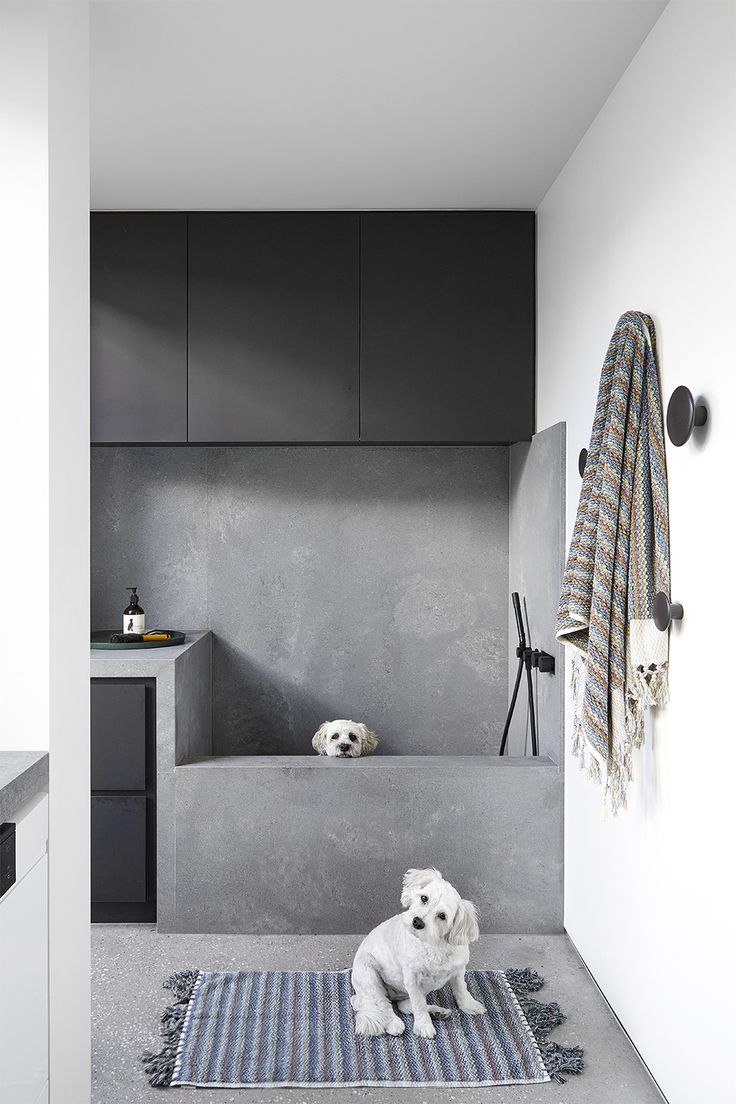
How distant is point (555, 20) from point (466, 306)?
141 centimetres

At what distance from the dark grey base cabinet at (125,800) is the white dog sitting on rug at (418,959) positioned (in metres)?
0.99

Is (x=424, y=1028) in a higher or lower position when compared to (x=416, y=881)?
lower

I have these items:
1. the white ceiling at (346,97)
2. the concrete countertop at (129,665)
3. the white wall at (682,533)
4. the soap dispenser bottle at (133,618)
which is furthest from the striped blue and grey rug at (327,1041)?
the white ceiling at (346,97)

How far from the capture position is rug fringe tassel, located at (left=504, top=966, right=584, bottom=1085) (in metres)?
2.39

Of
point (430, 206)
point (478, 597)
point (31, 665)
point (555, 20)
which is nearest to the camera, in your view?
point (31, 665)

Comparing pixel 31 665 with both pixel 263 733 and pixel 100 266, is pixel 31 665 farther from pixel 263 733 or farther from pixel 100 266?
pixel 263 733

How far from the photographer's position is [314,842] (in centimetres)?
323

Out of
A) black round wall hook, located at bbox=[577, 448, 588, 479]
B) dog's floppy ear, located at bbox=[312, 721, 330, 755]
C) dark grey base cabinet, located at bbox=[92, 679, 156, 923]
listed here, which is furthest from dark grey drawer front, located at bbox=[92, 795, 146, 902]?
black round wall hook, located at bbox=[577, 448, 588, 479]

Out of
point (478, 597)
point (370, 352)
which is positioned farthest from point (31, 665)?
point (478, 597)

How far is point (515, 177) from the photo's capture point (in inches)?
127

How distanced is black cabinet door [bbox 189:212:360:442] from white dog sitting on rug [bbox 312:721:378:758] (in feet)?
3.63

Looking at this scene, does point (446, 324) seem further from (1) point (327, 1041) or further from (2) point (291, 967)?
(1) point (327, 1041)

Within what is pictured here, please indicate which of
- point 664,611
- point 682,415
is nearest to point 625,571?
point 664,611

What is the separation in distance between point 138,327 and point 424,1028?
262 centimetres
